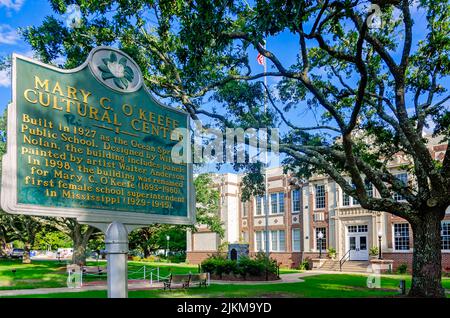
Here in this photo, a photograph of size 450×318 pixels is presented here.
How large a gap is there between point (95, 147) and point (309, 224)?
128ft

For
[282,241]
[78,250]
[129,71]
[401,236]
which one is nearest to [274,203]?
[282,241]

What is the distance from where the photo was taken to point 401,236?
37.1 m

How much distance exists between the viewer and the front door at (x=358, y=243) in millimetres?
39375

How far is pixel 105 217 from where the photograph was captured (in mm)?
6383

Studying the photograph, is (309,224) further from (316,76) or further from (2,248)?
(2,248)

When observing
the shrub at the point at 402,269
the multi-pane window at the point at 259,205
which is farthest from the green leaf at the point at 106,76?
the multi-pane window at the point at 259,205

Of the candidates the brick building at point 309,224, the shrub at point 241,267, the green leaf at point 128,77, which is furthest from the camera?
the brick building at point 309,224

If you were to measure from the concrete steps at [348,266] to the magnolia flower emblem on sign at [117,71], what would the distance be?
33.0m

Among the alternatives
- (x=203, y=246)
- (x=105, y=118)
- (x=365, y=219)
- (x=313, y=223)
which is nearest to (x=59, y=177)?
(x=105, y=118)

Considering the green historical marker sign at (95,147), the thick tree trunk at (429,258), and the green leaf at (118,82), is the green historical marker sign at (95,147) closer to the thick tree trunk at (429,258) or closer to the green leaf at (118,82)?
the green leaf at (118,82)

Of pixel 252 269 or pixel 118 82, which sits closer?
pixel 118 82

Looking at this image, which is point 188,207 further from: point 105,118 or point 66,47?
point 66,47

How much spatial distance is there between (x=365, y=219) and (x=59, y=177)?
36575mm

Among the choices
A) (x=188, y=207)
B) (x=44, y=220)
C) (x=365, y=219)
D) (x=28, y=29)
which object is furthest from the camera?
(x=365, y=219)
